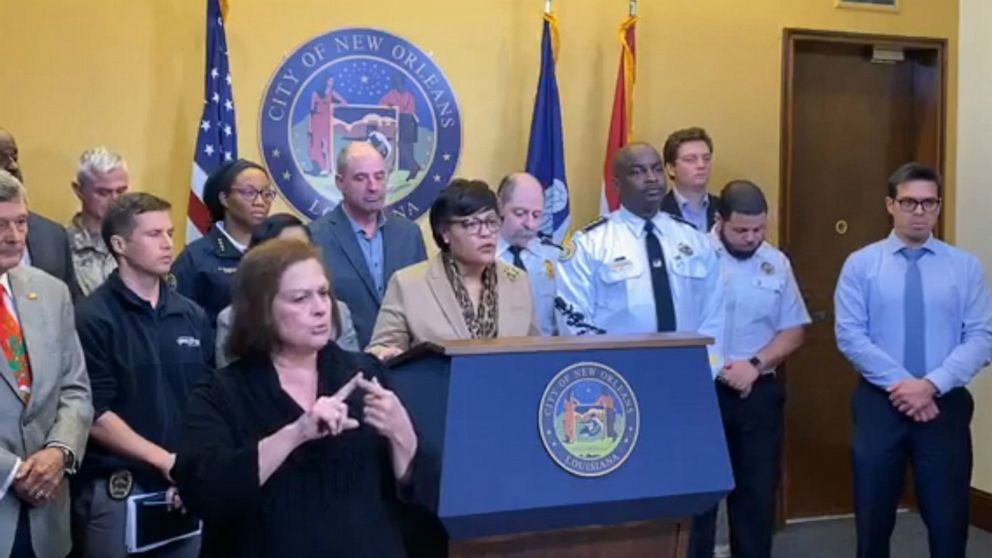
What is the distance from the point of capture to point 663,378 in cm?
213

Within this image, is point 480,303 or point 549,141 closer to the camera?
point 480,303

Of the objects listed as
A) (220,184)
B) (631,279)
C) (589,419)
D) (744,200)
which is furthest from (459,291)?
(744,200)

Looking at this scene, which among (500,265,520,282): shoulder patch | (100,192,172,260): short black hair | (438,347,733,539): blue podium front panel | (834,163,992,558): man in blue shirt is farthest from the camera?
(834,163,992,558): man in blue shirt

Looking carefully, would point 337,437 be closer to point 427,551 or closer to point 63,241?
point 427,551

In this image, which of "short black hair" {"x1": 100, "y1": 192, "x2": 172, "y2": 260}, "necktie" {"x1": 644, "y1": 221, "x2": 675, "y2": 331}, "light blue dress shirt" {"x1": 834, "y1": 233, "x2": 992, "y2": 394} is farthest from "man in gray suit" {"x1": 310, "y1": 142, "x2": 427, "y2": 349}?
"light blue dress shirt" {"x1": 834, "y1": 233, "x2": 992, "y2": 394}

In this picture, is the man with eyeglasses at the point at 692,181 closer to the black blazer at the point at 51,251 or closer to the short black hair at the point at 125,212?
the short black hair at the point at 125,212

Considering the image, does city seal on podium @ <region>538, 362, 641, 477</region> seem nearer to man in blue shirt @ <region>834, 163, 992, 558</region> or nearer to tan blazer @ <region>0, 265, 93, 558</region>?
tan blazer @ <region>0, 265, 93, 558</region>

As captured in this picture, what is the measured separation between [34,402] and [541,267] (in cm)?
170

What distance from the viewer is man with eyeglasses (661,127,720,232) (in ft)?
13.8

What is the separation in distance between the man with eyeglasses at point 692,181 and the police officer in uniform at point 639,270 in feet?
2.51

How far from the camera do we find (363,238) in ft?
11.9

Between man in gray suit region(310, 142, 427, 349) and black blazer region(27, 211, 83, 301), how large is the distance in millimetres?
731

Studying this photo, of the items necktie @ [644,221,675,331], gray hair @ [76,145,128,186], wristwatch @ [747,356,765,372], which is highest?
gray hair @ [76,145,128,186]

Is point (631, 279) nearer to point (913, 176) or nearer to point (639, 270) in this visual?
point (639, 270)
